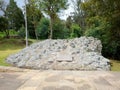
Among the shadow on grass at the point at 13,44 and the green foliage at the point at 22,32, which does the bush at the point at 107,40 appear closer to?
the shadow on grass at the point at 13,44

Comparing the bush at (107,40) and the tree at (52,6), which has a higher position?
the tree at (52,6)

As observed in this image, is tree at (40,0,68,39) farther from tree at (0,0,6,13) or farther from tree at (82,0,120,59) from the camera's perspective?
tree at (0,0,6,13)

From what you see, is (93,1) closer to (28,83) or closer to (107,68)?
(107,68)

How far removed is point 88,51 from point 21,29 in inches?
852

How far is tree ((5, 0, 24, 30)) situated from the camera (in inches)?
1268

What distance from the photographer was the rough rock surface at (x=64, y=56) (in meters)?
11.2

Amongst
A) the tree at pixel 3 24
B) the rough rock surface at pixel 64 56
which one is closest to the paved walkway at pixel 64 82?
the rough rock surface at pixel 64 56

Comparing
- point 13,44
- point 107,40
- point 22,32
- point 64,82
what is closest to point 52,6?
point 13,44

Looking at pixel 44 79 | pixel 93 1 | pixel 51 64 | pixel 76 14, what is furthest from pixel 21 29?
pixel 44 79

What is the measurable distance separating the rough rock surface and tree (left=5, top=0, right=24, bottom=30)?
19264 mm

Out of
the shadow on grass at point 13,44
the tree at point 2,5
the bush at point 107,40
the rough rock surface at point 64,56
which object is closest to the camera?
the rough rock surface at point 64,56

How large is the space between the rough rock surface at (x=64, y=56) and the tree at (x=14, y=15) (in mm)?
19264

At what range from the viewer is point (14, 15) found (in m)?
33.7

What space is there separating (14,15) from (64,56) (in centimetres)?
2311
